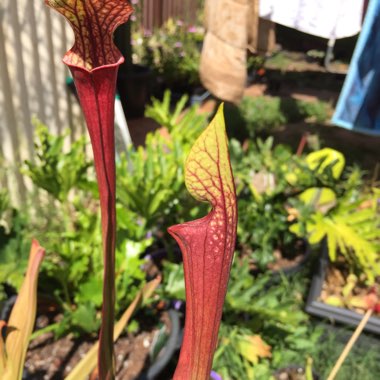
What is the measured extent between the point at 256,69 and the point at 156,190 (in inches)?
178

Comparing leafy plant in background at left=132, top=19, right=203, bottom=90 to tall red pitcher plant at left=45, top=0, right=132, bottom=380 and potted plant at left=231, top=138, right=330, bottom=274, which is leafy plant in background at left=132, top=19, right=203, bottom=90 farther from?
tall red pitcher plant at left=45, top=0, right=132, bottom=380

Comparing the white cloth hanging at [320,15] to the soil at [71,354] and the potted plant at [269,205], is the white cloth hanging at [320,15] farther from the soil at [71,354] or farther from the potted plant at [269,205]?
the soil at [71,354]

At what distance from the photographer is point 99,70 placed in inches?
15.0

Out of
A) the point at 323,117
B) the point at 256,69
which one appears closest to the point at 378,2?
the point at 323,117

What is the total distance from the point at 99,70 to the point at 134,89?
3065 mm

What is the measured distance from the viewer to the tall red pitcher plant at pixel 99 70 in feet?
1.25

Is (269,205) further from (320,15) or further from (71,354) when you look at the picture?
(320,15)

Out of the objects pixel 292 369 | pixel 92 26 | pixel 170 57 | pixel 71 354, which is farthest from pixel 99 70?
pixel 170 57

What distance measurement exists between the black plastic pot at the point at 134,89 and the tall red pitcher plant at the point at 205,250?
3040 mm

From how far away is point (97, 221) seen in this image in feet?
4.07

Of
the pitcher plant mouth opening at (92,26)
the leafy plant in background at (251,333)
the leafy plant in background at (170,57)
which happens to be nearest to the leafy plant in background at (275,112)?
the leafy plant in background at (170,57)

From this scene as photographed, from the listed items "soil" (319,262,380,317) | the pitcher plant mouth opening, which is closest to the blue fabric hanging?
"soil" (319,262,380,317)

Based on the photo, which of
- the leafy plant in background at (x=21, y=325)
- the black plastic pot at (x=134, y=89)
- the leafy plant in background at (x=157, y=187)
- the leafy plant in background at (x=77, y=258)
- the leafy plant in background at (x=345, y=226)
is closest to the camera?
the leafy plant in background at (x=21, y=325)

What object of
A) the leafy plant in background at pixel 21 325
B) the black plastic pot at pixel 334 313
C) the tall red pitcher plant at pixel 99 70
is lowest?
the black plastic pot at pixel 334 313
